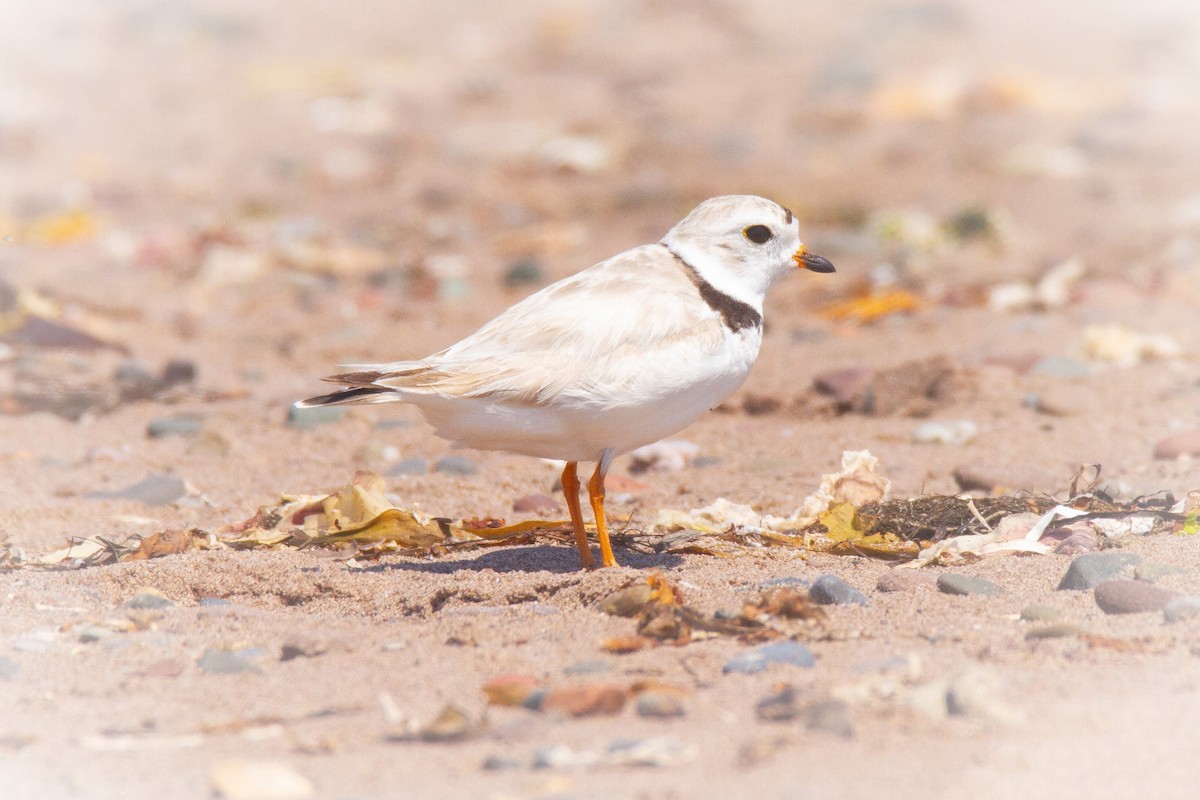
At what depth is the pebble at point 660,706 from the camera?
127 inches

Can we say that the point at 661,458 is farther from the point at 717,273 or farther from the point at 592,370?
the point at 592,370

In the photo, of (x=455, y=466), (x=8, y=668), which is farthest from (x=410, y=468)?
(x=8, y=668)

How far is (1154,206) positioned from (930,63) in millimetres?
5146

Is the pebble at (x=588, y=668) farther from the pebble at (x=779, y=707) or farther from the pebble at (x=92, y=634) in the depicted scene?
the pebble at (x=92, y=634)

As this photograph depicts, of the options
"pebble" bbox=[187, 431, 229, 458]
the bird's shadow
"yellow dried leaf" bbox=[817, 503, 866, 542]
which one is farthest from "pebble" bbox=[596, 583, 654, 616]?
"pebble" bbox=[187, 431, 229, 458]

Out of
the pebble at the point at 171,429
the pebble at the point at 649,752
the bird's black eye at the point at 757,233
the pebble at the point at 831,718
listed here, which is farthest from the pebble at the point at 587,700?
the pebble at the point at 171,429

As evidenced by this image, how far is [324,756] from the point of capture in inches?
122

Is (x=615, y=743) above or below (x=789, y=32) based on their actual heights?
below

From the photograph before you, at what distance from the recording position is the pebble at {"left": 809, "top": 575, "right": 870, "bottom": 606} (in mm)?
4065

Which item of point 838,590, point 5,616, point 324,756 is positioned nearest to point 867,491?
point 838,590

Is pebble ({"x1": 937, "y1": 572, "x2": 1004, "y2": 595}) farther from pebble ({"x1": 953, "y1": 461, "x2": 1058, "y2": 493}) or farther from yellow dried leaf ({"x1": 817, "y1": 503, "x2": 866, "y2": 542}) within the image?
pebble ({"x1": 953, "y1": 461, "x2": 1058, "y2": 493})

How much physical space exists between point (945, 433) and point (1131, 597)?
268cm

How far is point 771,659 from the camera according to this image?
11.7 ft

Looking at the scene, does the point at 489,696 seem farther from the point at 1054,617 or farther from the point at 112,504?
the point at 112,504
